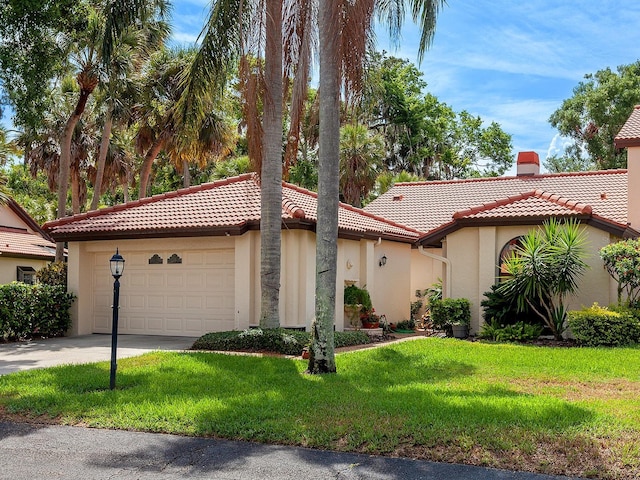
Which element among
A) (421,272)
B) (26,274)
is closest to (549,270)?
(421,272)

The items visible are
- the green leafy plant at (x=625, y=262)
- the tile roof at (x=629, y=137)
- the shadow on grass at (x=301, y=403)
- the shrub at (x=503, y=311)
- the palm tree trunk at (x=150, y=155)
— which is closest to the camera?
the shadow on grass at (x=301, y=403)

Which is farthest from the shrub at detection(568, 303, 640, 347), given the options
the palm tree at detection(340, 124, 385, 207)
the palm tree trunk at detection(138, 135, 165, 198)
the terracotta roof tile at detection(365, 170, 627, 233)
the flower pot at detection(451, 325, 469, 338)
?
the palm tree at detection(340, 124, 385, 207)

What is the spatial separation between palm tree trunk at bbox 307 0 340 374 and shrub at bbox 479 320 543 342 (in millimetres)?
7108

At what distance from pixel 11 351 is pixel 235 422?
919 centimetres

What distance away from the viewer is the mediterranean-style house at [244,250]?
54.3 feet

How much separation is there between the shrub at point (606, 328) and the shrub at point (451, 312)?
3.11m

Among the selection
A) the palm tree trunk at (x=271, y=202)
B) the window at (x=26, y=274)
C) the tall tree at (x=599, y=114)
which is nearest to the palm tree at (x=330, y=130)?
the palm tree trunk at (x=271, y=202)

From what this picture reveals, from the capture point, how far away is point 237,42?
559 inches

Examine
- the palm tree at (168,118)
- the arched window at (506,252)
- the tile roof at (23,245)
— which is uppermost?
the palm tree at (168,118)

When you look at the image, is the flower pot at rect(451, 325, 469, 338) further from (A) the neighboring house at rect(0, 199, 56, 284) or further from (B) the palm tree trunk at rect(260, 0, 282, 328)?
(A) the neighboring house at rect(0, 199, 56, 284)

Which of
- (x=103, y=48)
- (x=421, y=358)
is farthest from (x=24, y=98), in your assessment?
(x=421, y=358)

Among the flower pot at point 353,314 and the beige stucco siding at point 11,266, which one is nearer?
the flower pot at point 353,314

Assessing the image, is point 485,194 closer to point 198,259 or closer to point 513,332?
point 513,332

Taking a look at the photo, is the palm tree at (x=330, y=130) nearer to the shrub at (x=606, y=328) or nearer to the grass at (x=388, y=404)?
the grass at (x=388, y=404)
